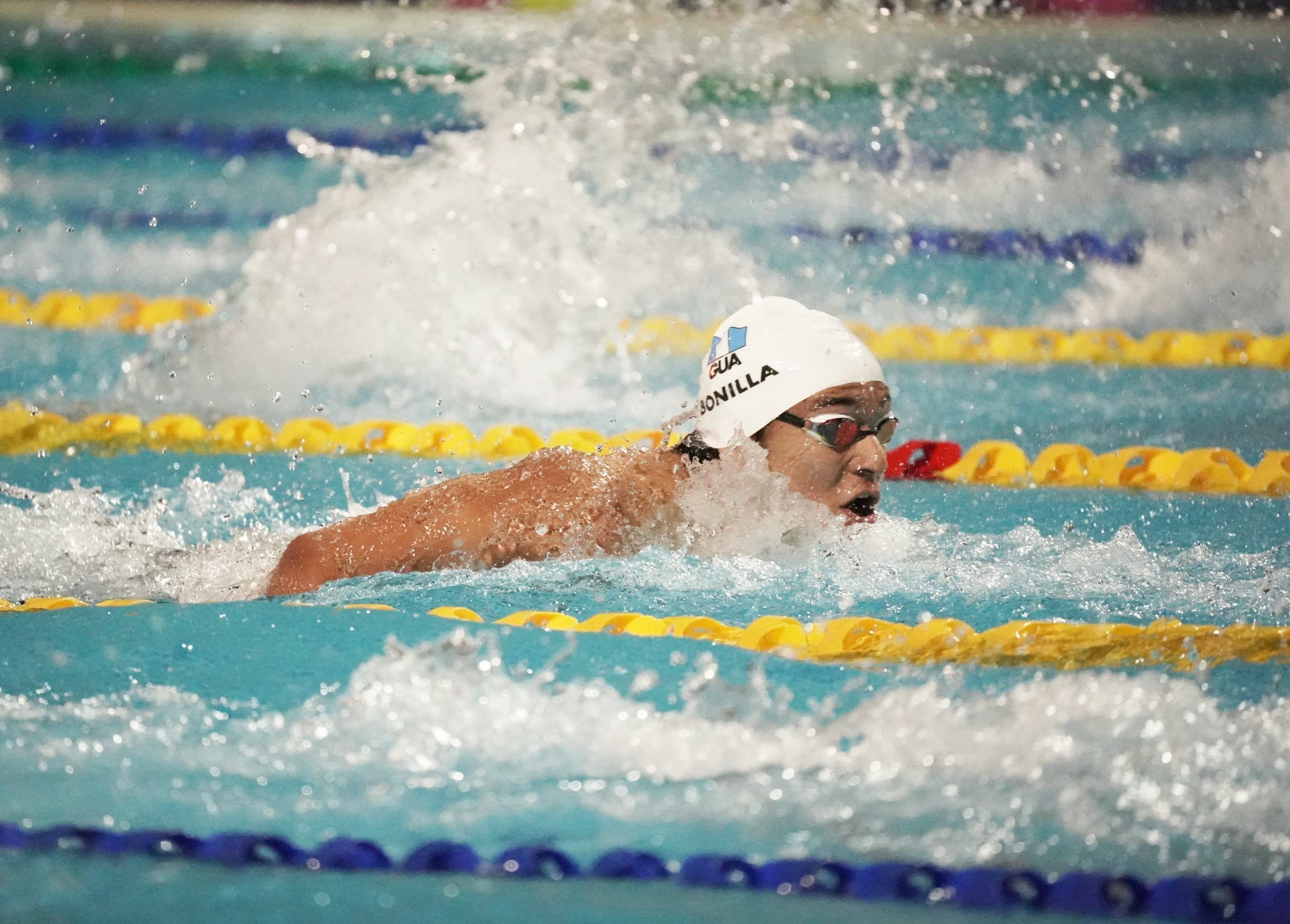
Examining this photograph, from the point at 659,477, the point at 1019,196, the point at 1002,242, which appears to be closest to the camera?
the point at 659,477

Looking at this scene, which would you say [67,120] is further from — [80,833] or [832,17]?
[80,833]

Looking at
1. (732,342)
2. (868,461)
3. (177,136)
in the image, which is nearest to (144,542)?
(732,342)

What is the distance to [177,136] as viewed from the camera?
27.3 ft

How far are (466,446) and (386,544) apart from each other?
183 cm

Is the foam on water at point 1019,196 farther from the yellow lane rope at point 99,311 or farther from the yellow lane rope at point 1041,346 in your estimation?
the yellow lane rope at point 99,311

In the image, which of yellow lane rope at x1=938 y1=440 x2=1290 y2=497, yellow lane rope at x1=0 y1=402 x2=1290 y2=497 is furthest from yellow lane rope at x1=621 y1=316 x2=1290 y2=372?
yellow lane rope at x1=938 y1=440 x2=1290 y2=497

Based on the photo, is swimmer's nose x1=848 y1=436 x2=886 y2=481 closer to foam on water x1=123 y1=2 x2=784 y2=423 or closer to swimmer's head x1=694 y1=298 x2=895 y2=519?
swimmer's head x1=694 y1=298 x2=895 y2=519

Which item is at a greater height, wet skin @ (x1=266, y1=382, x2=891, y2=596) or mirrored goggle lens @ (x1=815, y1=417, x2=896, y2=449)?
mirrored goggle lens @ (x1=815, y1=417, x2=896, y2=449)

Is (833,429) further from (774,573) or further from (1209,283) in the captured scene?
(1209,283)

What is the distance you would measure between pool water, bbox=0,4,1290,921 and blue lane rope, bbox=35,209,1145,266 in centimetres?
5

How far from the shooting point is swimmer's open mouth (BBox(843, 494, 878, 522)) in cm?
288

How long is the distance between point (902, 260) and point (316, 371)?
10.0 ft

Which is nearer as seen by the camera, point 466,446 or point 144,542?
point 144,542

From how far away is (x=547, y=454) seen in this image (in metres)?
2.85
